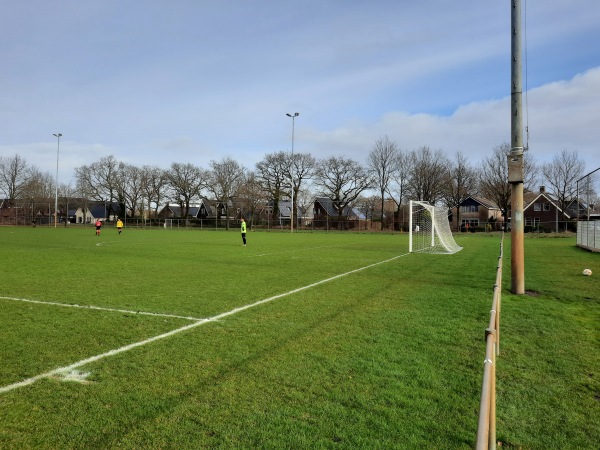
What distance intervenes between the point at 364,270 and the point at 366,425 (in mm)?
10873

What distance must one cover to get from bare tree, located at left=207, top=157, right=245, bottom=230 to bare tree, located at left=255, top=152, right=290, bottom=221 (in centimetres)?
398

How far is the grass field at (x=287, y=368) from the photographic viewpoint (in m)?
3.37

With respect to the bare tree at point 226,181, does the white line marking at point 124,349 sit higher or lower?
lower

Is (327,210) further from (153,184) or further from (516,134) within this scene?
(516,134)

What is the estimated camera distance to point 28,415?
11.8ft

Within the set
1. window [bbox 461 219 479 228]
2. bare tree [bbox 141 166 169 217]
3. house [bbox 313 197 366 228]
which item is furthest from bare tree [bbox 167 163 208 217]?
window [bbox 461 219 479 228]

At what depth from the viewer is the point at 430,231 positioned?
27391 millimetres

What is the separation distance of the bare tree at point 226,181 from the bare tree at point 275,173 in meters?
3.98

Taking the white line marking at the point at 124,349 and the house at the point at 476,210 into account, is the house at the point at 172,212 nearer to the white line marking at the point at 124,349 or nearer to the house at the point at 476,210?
the house at the point at 476,210

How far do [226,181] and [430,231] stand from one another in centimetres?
5113

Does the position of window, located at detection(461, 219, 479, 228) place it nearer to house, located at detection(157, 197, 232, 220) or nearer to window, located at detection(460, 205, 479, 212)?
window, located at detection(460, 205, 479, 212)

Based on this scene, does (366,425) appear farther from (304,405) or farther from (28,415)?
(28,415)

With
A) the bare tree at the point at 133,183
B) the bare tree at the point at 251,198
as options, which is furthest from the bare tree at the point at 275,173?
the bare tree at the point at 133,183

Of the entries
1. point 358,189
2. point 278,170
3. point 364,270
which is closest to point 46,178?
point 278,170
